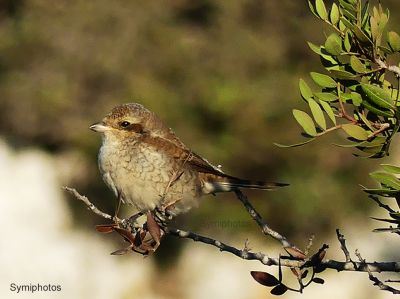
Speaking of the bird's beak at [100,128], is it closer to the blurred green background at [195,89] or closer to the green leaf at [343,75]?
the green leaf at [343,75]

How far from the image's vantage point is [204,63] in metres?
8.92

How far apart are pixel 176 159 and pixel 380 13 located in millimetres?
1763

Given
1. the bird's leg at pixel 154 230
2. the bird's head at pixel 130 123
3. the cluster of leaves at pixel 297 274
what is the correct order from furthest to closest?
the bird's head at pixel 130 123 < the bird's leg at pixel 154 230 < the cluster of leaves at pixel 297 274

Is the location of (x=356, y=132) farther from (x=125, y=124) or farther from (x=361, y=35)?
(x=125, y=124)

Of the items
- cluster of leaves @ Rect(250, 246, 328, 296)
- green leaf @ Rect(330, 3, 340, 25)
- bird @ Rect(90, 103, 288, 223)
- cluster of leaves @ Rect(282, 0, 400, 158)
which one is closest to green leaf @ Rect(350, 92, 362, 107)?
cluster of leaves @ Rect(282, 0, 400, 158)

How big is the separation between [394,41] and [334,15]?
20cm

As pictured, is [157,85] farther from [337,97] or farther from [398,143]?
[337,97]

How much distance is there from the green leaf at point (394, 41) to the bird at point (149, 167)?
154 centimetres

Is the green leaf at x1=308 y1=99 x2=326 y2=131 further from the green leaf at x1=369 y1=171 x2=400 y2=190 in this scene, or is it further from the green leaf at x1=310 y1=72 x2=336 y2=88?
the green leaf at x1=369 y1=171 x2=400 y2=190

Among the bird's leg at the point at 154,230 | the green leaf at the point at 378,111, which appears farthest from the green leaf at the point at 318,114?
the bird's leg at the point at 154,230

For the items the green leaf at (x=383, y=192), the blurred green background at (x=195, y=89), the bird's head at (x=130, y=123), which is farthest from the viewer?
the blurred green background at (x=195, y=89)

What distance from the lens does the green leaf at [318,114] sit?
2467mm

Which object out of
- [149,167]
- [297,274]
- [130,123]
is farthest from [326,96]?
[130,123]

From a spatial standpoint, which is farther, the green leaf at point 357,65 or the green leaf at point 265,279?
the green leaf at point 265,279
